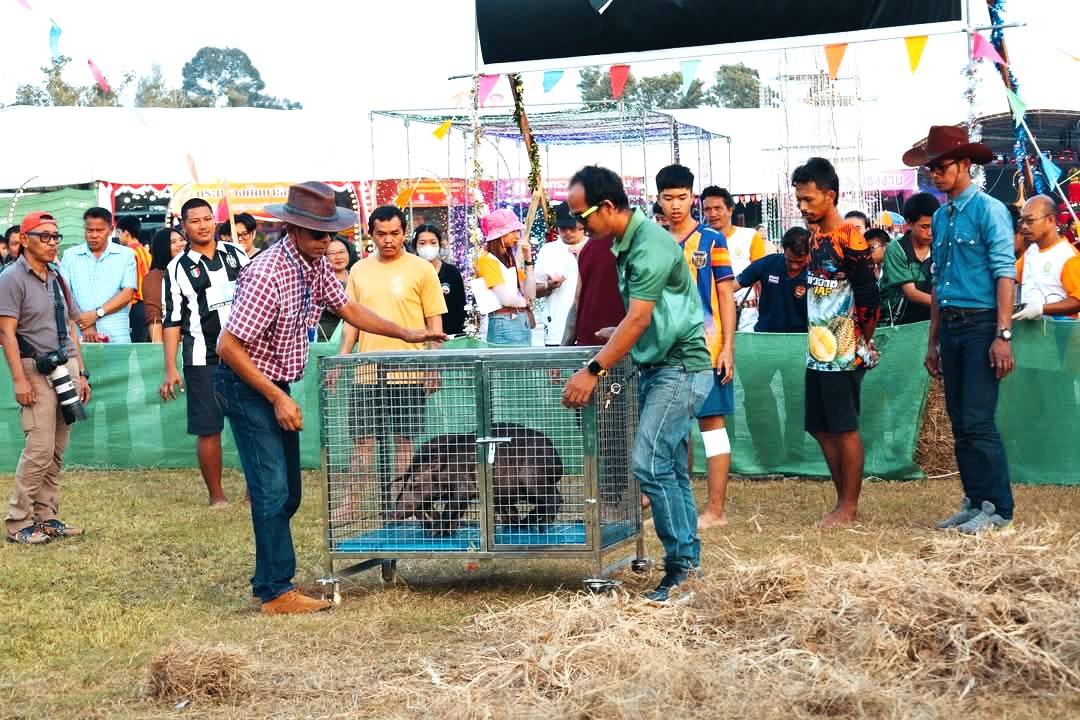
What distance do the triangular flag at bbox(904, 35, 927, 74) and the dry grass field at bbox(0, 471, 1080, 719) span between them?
12.8ft

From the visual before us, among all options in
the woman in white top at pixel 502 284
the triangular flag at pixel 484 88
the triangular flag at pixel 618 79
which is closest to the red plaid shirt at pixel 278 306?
the woman in white top at pixel 502 284

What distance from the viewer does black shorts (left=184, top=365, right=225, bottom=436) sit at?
9141 millimetres

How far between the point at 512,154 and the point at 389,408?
18.9 meters

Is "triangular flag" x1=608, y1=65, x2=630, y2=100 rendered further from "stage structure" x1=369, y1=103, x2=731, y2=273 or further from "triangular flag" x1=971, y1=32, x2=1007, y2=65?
"stage structure" x1=369, y1=103, x2=731, y2=273

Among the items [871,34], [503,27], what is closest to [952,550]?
[871,34]

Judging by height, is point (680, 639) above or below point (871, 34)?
below

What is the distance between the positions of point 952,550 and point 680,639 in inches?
45.9

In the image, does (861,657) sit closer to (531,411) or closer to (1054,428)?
(531,411)

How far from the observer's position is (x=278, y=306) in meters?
5.98

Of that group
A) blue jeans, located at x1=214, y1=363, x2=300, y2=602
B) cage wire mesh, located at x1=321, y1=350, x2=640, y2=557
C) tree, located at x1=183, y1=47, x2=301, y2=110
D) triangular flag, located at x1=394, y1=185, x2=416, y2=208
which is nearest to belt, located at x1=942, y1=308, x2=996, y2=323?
cage wire mesh, located at x1=321, y1=350, x2=640, y2=557

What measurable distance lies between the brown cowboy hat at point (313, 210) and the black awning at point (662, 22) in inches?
153

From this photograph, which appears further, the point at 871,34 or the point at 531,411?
the point at 871,34

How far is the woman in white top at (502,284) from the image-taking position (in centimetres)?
1048

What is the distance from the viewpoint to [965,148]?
23.7ft
